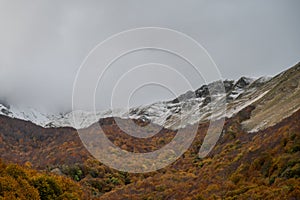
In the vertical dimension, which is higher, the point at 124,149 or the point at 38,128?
the point at 38,128

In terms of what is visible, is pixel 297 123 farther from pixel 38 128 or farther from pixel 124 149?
pixel 38 128

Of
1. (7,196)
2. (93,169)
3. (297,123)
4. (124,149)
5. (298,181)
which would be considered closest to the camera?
(7,196)

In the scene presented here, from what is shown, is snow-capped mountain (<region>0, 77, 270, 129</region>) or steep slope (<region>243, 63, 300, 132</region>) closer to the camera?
steep slope (<region>243, 63, 300, 132</region>)

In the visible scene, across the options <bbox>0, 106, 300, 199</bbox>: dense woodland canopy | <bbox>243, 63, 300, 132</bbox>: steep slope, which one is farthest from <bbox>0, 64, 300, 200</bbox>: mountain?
<bbox>243, 63, 300, 132</bbox>: steep slope

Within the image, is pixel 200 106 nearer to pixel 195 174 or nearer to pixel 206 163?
pixel 206 163

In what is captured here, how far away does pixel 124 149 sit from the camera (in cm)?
9331

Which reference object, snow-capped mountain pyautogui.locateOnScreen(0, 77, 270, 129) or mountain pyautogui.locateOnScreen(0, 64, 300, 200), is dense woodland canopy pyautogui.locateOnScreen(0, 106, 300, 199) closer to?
mountain pyautogui.locateOnScreen(0, 64, 300, 200)

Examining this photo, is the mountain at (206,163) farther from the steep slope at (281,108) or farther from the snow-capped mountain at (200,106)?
the snow-capped mountain at (200,106)

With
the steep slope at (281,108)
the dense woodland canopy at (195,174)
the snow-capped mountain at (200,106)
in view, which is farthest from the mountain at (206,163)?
the snow-capped mountain at (200,106)

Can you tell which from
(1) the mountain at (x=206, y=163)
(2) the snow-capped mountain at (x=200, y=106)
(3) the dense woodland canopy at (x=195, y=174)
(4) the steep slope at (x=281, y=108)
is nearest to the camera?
(3) the dense woodland canopy at (x=195, y=174)

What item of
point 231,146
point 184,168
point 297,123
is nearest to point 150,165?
point 184,168

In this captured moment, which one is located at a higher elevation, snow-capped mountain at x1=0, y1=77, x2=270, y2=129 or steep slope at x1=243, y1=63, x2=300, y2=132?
snow-capped mountain at x1=0, y1=77, x2=270, y2=129

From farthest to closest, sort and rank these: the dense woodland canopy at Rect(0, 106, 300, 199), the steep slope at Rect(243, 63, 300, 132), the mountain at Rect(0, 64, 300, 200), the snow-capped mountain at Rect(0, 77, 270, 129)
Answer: the snow-capped mountain at Rect(0, 77, 270, 129) < the steep slope at Rect(243, 63, 300, 132) < the mountain at Rect(0, 64, 300, 200) < the dense woodland canopy at Rect(0, 106, 300, 199)

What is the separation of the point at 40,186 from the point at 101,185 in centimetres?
4008
